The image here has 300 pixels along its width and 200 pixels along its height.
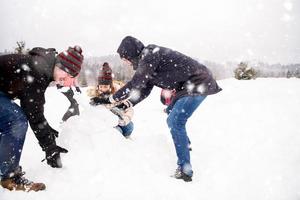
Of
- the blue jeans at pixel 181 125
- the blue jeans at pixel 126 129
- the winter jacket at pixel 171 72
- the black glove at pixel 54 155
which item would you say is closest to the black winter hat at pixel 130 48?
the winter jacket at pixel 171 72

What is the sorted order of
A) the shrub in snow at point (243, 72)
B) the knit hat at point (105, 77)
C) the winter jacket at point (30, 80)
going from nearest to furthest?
→ the winter jacket at point (30, 80)
the knit hat at point (105, 77)
the shrub in snow at point (243, 72)

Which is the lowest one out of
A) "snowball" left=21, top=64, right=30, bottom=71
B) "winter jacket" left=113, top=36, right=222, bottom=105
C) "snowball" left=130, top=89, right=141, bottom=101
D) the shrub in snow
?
the shrub in snow

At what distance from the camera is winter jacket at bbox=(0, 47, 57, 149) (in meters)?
3.33

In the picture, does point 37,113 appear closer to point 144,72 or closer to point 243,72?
point 144,72

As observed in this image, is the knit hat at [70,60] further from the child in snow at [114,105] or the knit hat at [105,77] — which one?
the knit hat at [105,77]

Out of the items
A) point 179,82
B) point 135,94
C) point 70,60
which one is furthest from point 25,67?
point 179,82

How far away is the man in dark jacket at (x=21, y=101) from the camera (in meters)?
3.34

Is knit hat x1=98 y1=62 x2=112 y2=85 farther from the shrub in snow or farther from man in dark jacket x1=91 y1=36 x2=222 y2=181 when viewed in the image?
the shrub in snow

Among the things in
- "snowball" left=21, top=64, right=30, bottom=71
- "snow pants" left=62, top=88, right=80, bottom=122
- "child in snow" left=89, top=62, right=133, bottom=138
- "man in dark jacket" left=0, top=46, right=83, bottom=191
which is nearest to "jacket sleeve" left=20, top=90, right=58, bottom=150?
"man in dark jacket" left=0, top=46, right=83, bottom=191

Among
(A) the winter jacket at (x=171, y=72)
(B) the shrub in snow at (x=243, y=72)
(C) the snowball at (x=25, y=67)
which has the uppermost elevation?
(C) the snowball at (x=25, y=67)

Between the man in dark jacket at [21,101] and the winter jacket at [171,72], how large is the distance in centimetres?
103

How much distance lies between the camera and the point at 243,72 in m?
20.7

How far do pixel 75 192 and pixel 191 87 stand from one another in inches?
75.9

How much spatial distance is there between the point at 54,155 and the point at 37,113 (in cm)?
62
